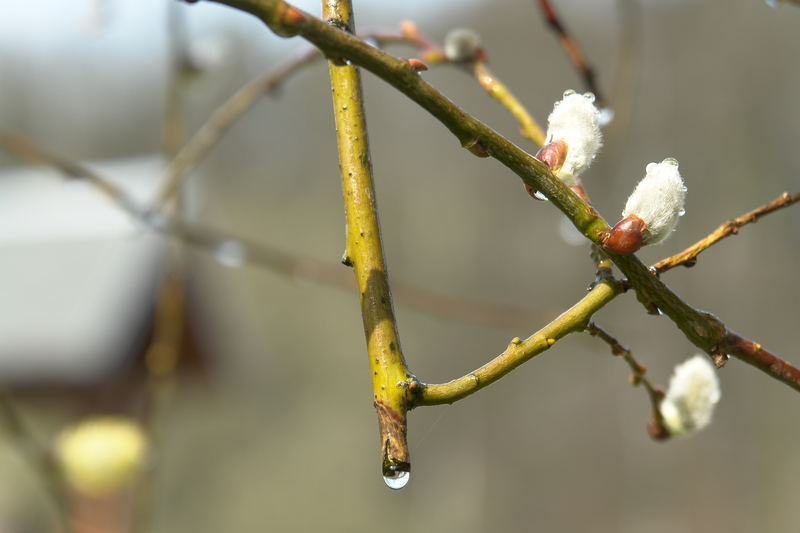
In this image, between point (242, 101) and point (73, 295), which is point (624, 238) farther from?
point (73, 295)

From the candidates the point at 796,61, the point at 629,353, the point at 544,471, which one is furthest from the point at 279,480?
the point at 629,353

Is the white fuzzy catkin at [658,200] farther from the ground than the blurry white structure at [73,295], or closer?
closer

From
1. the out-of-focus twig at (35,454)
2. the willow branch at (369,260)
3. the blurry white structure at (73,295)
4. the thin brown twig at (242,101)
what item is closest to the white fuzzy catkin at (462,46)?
the thin brown twig at (242,101)

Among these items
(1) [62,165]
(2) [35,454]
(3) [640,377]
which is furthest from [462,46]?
(2) [35,454]

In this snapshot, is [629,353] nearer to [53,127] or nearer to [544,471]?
[544,471]

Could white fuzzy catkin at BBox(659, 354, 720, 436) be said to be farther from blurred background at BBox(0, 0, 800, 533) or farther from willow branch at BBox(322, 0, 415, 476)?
blurred background at BBox(0, 0, 800, 533)

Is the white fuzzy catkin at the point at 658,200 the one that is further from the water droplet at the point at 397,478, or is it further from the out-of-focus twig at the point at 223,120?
the out-of-focus twig at the point at 223,120
